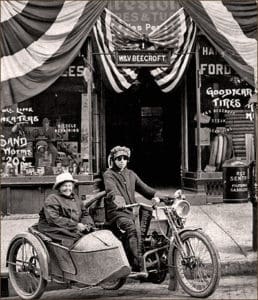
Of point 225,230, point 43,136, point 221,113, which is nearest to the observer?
point 225,230

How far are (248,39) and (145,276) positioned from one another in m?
5.39

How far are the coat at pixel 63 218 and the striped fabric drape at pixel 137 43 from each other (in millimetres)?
4433

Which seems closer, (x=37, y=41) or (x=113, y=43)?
(x=37, y=41)

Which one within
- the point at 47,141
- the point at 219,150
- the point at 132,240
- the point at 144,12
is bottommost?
the point at 132,240

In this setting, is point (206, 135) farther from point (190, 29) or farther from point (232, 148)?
point (190, 29)

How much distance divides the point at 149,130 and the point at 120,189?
970 centimetres

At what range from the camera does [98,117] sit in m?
12.3

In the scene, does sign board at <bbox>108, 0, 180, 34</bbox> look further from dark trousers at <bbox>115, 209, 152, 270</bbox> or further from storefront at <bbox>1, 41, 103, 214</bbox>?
dark trousers at <bbox>115, 209, 152, 270</bbox>

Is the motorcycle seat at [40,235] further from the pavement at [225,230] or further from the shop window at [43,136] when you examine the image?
the shop window at [43,136]

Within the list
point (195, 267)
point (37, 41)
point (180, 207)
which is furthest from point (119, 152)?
point (37, 41)

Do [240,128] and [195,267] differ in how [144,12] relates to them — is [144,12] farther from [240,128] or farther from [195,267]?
[195,267]

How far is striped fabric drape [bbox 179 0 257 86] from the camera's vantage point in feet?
31.9

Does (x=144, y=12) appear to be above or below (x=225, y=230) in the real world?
above

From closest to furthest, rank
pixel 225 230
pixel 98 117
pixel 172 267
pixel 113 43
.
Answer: pixel 172 267
pixel 225 230
pixel 113 43
pixel 98 117
